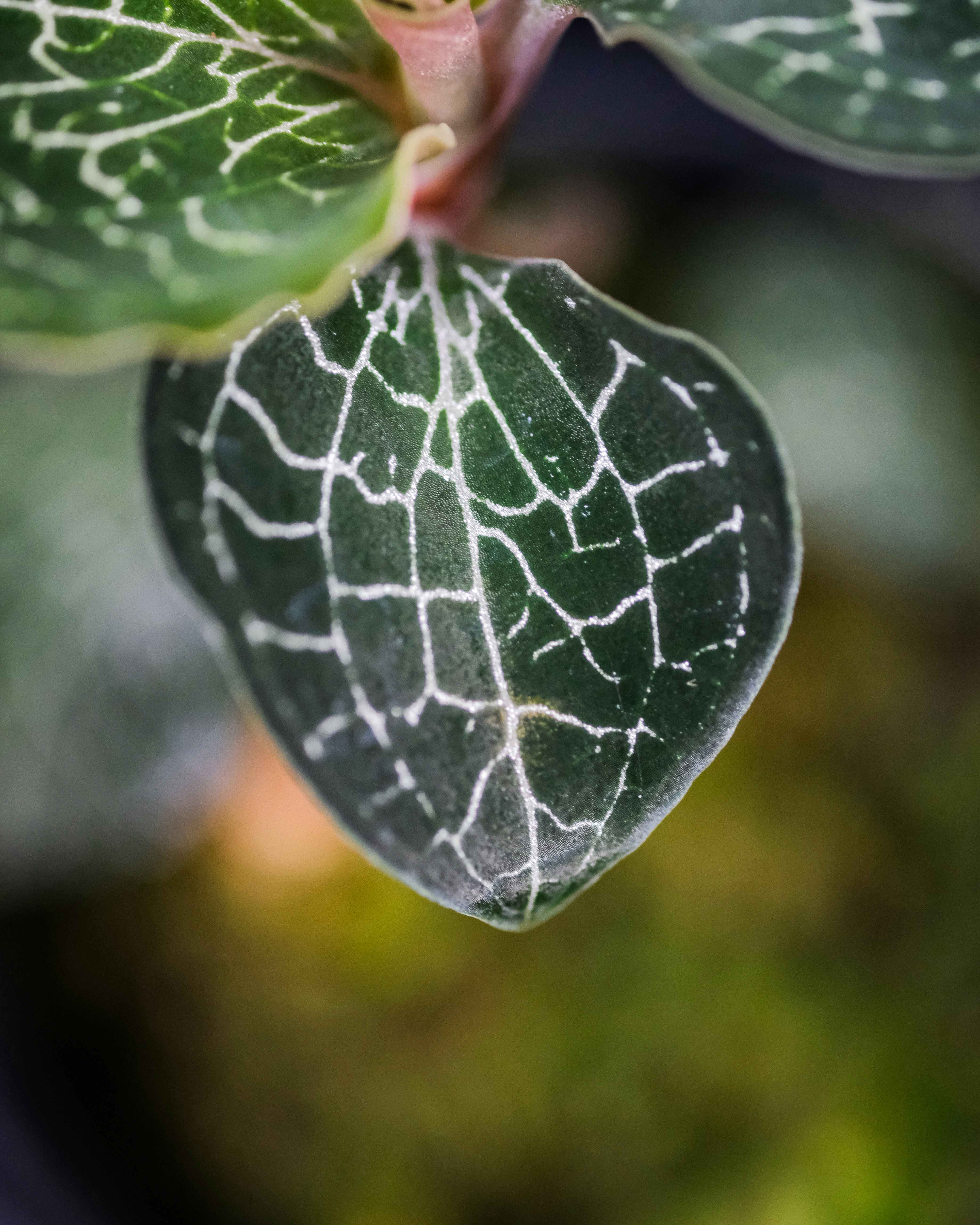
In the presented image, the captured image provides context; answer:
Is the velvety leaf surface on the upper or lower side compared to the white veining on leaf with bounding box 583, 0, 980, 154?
lower

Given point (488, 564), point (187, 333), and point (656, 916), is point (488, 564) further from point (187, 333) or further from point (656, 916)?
point (656, 916)

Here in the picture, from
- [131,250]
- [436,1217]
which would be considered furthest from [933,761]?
[131,250]

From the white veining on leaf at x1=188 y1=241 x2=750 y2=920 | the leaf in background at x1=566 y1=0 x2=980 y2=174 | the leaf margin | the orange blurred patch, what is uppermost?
the leaf in background at x1=566 y1=0 x2=980 y2=174

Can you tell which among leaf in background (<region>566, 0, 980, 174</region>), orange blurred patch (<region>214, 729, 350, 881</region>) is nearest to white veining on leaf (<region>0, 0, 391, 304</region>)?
leaf in background (<region>566, 0, 980, 174</region>)

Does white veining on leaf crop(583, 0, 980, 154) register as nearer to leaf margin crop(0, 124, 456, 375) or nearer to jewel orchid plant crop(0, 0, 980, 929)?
jewel orchid plant crop(0, 0, 980, 929)

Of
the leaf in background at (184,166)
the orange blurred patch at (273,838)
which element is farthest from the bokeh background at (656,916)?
the leaf in background at (184,166)

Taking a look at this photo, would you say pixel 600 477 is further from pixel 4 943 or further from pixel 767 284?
pixel 4 943

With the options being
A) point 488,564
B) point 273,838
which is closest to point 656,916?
point 273,838

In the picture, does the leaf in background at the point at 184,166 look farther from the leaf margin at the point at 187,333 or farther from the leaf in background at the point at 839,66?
the leaf in background at the point at 839,66
